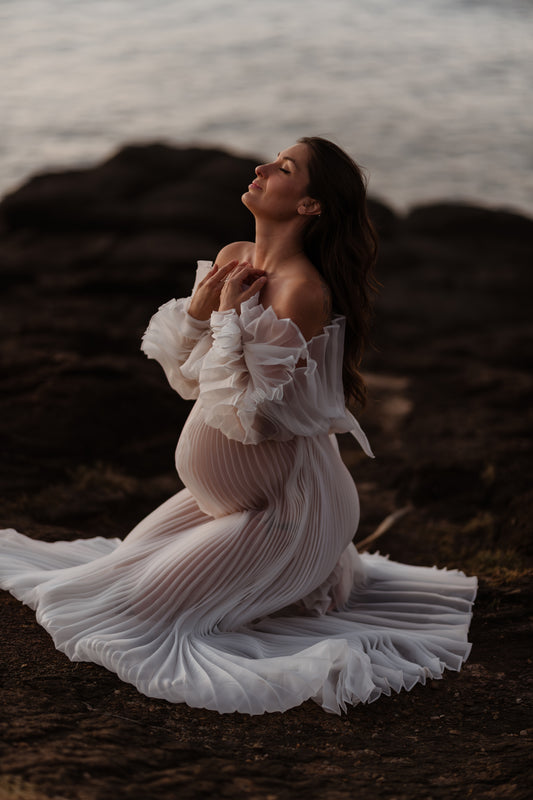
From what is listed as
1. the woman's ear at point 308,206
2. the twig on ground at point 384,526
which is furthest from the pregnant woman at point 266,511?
the twig on ground at point 384,526

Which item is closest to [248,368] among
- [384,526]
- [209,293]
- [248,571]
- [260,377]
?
[260,377]

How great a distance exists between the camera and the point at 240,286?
12.6 feet

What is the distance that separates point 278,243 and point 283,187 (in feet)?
0.73

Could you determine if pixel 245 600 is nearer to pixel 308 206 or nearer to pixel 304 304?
pixel 304 304

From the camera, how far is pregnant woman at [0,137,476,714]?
12.0 ft

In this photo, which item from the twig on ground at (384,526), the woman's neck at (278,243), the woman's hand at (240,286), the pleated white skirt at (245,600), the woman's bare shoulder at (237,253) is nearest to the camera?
the pleated white skirt at (245,600)

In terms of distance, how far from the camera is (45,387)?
289 inches

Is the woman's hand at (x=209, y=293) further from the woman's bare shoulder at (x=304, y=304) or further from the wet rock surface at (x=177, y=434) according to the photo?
the wet rock surface at (x=177, y=434)

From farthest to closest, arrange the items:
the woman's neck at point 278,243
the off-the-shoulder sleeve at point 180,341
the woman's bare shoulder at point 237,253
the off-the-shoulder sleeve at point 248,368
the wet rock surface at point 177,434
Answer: the woman's bare shoulder at point 237,253
the off-the-shoulder sleeve at point 180,341
the woman's neck at point 278,243
the off-the-shoulder sleeve at point 248,368
the wet rock surface at point 177,434

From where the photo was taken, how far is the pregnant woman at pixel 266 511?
12.0ft

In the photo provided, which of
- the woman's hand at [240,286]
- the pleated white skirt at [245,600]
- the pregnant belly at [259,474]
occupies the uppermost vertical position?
the woman's hand at [240,286]

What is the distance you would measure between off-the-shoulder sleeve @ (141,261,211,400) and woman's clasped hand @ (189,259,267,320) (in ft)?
A: 0.15

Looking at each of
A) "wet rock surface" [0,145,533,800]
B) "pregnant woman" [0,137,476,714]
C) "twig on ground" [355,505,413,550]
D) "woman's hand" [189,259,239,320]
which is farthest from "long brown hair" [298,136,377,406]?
"twig on ground" [355,505,413,550]

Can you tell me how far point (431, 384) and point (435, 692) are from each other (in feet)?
19.3
